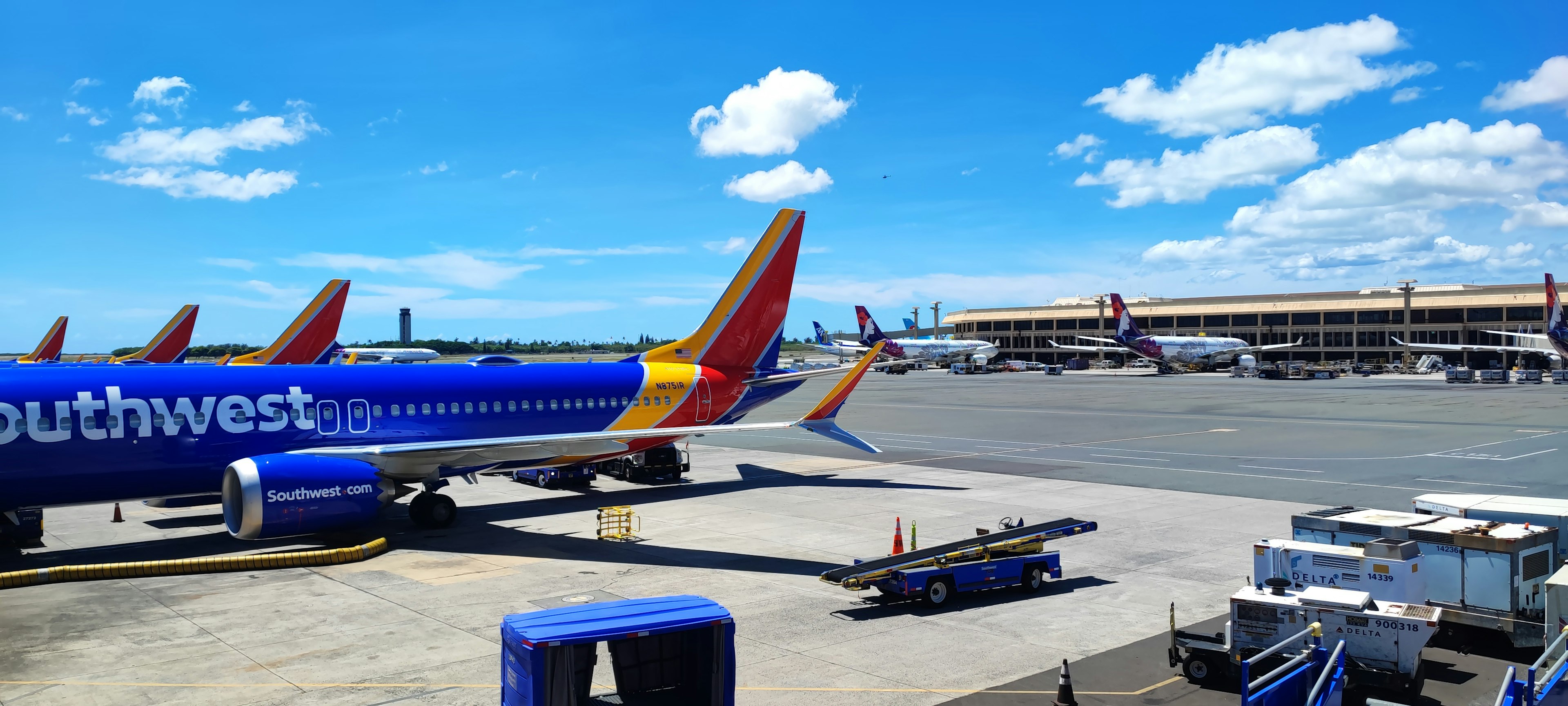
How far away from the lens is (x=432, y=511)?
2755 centimetres

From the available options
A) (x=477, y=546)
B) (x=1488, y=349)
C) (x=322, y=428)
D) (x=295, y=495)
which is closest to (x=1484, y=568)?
(x=477, y=546)

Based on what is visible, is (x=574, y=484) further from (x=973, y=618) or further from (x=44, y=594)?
(x=973, y=618)

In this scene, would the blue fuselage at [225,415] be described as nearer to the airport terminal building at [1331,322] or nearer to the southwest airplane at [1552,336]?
the southwest airplane at [1552,336]

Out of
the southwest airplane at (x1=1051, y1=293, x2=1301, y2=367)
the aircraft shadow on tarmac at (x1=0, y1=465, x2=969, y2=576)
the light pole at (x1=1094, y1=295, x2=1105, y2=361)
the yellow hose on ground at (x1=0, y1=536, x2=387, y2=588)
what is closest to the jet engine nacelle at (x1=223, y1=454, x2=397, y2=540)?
the yellow hose on ground at (x1=0, y1=536, x2=387, y2=588)

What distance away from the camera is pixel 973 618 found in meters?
18.4

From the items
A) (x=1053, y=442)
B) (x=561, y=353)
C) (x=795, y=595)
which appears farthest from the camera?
(x=561, y=353)

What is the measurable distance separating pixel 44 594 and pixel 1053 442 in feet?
134

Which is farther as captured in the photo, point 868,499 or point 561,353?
point 561,353

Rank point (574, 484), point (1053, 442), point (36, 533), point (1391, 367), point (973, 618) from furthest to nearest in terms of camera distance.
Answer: point (1391, 367), point (1053, 442), point (574, 484), point (36, 533), point (973, 618)

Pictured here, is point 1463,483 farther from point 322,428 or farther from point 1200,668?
point 322,428

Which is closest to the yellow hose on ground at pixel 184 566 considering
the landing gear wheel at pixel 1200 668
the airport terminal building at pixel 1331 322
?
the landing gear wheel at pixel 1200 668

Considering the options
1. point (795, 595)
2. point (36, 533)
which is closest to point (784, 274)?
point (795, 595)

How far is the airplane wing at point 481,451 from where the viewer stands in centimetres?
2566

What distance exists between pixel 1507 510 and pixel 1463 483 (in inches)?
781
